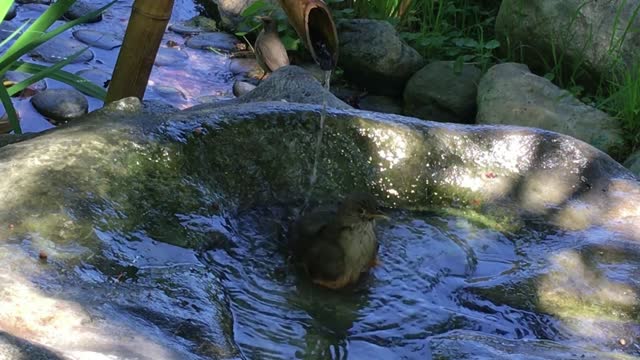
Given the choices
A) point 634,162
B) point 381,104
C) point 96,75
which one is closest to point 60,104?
point 96,75

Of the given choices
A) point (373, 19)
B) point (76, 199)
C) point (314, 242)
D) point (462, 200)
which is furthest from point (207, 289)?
point (373, 19)

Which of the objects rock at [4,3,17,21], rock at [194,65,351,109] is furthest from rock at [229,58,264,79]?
rock at [194,65,351,109]

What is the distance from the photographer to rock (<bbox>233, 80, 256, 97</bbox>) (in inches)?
298

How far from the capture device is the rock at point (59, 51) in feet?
24.3

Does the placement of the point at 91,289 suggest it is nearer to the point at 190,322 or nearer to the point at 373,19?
the point at 190,322

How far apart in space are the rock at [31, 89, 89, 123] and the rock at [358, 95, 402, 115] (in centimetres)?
247

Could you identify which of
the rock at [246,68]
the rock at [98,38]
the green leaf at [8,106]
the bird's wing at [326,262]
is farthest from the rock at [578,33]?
the green leaf at [8,106]

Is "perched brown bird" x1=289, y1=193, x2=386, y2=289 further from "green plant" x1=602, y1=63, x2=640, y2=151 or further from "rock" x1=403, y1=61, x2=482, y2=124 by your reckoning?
"rock" x1=403, y1=61, x2=482, y2=124

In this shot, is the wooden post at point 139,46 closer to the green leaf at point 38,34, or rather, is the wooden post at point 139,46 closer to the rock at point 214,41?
the green leaf at point 38,34

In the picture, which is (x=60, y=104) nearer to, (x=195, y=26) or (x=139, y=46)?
(x=139, y=46)

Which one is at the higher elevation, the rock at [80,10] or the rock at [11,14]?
the rock at [11,14]

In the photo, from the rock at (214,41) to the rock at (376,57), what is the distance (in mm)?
1265

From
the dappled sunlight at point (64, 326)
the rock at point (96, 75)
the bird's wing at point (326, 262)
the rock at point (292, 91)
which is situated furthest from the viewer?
the rock at point (96, 75)

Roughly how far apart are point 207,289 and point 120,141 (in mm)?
862
